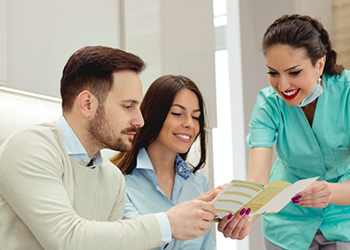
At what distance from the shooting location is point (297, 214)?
166cm

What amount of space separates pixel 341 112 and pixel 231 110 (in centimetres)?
167

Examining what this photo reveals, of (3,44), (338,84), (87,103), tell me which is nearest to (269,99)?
(338,84)

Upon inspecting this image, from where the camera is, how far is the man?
89 centimetres

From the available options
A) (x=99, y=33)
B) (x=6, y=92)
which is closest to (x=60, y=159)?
(x=6, y=92)

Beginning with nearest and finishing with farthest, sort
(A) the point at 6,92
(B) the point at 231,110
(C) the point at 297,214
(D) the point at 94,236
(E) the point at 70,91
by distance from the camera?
(D) the point at 94,236 < (E) the point at 70,91 < (A) the point at 6,92 < (C) the point at 297,214 < (B) the point at 231,110

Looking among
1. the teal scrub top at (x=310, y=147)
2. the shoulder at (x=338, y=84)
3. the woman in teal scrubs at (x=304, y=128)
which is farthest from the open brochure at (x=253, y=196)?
the shoulder at (x=338, y=84)

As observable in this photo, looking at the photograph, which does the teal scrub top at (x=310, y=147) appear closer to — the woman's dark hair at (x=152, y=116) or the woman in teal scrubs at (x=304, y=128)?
the woman in teal scrubs at (x=304, y=128)

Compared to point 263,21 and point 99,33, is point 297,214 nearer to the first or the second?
point 99,33

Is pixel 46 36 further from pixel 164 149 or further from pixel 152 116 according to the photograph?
pixel 164 149

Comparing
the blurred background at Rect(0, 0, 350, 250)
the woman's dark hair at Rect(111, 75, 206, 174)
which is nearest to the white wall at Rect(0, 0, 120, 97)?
the blurred background at Rect(0, 0, 350, 250)

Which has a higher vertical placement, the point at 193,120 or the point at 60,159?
the point at 193,120

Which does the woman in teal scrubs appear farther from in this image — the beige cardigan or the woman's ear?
the beige cardigan

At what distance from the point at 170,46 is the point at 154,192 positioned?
Result: 3.00 feet

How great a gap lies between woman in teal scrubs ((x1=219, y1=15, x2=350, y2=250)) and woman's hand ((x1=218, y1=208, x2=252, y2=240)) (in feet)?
1.02
